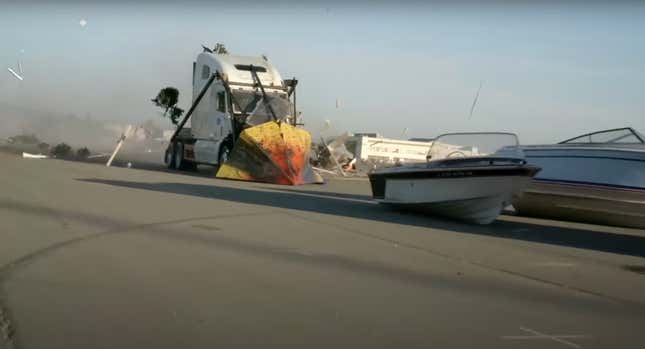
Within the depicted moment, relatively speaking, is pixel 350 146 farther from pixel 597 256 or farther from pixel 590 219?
pixel 597 256

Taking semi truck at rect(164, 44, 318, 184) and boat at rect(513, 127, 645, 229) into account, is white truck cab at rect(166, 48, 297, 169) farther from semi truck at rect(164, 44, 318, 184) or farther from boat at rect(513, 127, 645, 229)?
boat at rect(513, 127, 645, 229)

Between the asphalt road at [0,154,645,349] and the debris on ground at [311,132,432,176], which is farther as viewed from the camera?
the debris on ground at [311,132,432,176]

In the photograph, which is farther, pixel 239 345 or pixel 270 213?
pixel 270 213

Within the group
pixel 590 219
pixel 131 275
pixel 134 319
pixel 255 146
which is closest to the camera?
pixel 134 319

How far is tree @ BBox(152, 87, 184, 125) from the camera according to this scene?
2950cm

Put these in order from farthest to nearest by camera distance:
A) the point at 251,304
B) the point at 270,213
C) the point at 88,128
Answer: the point at 88,128, the point at 270,213, the point at 251,304

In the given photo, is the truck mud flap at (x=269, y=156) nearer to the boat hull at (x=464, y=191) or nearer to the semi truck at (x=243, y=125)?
the semi truck at (x=243, y=125)

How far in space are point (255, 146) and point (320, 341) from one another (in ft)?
51.6

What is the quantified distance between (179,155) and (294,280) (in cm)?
2059

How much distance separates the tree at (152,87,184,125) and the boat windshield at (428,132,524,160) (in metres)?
18.0

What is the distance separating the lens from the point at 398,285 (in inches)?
257

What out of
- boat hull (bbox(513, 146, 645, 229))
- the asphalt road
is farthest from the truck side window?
boat hull (bbox(513, 146, 645, 229))

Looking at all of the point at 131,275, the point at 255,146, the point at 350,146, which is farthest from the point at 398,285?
the point at 350,146

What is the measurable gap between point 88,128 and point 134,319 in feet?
160
